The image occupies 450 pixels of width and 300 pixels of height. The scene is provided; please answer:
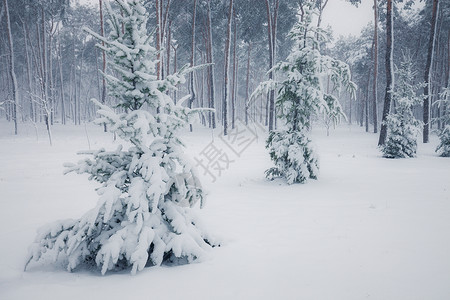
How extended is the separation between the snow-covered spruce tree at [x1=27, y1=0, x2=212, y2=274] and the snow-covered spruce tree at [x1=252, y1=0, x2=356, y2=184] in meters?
4.73

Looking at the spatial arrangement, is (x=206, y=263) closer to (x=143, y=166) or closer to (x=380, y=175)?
(x=143, y=166)

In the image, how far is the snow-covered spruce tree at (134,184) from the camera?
11.5 ft

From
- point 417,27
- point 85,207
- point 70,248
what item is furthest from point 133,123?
point 417,27

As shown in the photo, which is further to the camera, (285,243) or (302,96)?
(302,96)

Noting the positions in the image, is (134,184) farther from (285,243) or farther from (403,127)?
(403,127)

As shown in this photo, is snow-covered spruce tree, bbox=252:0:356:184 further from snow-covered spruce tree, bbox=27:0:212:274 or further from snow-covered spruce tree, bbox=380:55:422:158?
snow-covered spruce tree, bbox=380:55:422:158

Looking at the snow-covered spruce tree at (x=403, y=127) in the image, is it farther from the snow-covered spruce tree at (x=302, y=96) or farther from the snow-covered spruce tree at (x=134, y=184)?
the snow-covered spruce tree at (x=134, y=184)

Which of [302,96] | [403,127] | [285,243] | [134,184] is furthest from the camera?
[403,127]

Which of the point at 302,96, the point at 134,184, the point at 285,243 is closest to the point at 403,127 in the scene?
the point at 302,96

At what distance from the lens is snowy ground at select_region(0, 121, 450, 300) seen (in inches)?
127

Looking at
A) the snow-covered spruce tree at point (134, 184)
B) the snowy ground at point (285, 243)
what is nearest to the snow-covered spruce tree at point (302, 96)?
the snowy ground at point (285, 243)

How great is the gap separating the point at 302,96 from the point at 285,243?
4.77 meters

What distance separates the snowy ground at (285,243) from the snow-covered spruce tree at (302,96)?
2.24 ft

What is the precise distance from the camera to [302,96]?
7988mm
